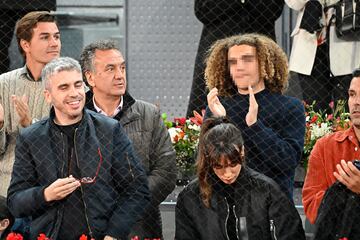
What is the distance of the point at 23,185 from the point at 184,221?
0.80 m

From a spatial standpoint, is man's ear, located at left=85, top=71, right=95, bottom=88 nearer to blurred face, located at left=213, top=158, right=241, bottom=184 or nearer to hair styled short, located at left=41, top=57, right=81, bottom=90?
hair styled short, located at left=41, top=57, right=81, bottom=90

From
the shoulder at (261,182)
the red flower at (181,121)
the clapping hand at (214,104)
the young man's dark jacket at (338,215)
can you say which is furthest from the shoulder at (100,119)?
the red flower at (181,121)

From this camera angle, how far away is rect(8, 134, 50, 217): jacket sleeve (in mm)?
5828

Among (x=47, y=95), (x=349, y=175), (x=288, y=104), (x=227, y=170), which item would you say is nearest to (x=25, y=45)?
(x=47, y=95)

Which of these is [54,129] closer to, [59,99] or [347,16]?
[59,99]

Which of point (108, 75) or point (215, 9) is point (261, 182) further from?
point (215, 9)

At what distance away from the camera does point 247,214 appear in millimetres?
5645

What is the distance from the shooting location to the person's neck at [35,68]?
6676 mm

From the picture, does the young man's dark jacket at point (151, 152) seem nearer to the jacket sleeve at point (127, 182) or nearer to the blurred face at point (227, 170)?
the jacket sleeve at point (127, 182)

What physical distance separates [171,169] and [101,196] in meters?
0.55

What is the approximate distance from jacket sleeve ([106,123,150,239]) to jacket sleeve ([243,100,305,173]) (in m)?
0.56

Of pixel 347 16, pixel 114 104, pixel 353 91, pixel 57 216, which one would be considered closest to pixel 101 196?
pixel 57 216

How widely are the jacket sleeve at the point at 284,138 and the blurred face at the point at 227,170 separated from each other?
291mm

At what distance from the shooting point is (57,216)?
584 centimetres
